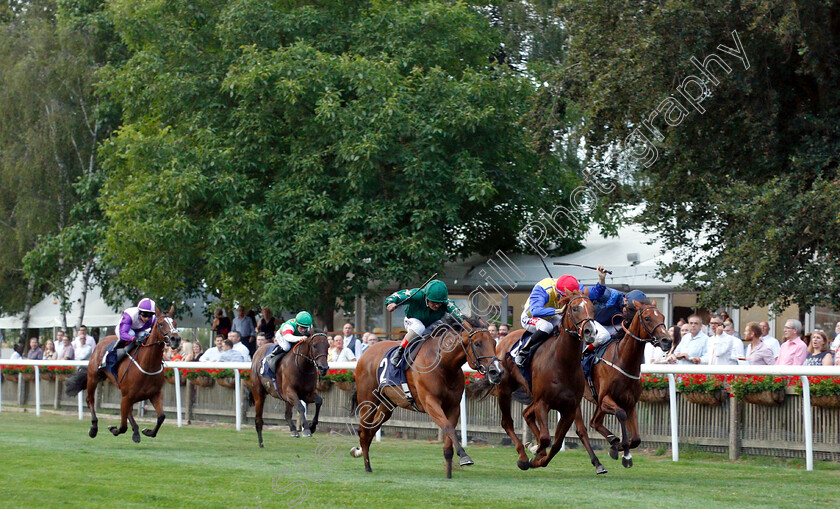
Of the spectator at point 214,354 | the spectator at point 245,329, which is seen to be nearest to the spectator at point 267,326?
the spectator at point 214,354

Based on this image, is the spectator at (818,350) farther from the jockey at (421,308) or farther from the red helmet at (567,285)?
the jockey at (421,308)

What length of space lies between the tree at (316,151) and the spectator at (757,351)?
698 cm

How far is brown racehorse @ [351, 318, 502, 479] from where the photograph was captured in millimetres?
8625

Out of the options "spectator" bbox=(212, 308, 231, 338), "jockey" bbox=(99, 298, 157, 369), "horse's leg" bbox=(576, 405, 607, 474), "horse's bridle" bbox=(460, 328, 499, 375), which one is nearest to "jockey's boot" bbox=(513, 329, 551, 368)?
"horse's leg" bbox=(576, 405, 607, 474)

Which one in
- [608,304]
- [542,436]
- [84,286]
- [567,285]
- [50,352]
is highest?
[84,286]

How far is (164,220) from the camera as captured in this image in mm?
19906

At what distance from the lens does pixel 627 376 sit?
9766 millimetres

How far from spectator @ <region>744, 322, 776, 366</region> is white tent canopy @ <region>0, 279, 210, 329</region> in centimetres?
1516

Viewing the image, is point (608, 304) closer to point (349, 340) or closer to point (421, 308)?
point (421, 308)

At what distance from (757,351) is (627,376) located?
271 centimetres

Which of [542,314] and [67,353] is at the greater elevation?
[542,314]

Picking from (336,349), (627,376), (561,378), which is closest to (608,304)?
(627,376)

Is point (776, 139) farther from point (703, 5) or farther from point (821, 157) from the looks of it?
point (703, 5)

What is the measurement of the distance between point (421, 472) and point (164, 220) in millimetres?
11729
